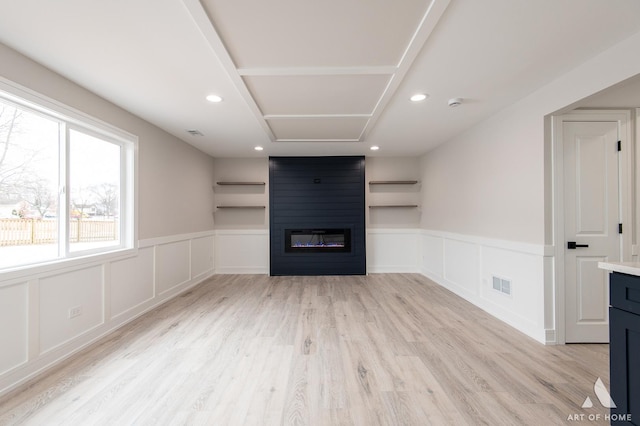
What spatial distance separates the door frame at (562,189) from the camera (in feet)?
8.41

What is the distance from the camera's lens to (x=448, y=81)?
2443 millimetres

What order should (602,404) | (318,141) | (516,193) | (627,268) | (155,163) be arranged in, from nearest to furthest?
(627,268)
(602,404)
(516,193)
(155,163)
(318,141)

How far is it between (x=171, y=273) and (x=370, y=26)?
4.00 meters

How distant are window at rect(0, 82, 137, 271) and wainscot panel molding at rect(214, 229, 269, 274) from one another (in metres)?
2.50

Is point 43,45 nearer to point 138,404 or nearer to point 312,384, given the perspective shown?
→ point 138,404

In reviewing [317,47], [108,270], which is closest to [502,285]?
[317,47]

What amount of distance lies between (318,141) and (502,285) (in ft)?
10.6

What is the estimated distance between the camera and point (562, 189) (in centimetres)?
261

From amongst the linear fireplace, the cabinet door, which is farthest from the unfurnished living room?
the linear fireplace

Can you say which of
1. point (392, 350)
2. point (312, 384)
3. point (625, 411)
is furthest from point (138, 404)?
point (625, 411)

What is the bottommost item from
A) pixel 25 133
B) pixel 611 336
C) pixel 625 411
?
pixel 625 411

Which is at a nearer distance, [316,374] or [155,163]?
[316,374]

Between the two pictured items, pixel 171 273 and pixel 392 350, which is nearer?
pixel 392 350

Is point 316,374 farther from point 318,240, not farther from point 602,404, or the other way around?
point 318,240
